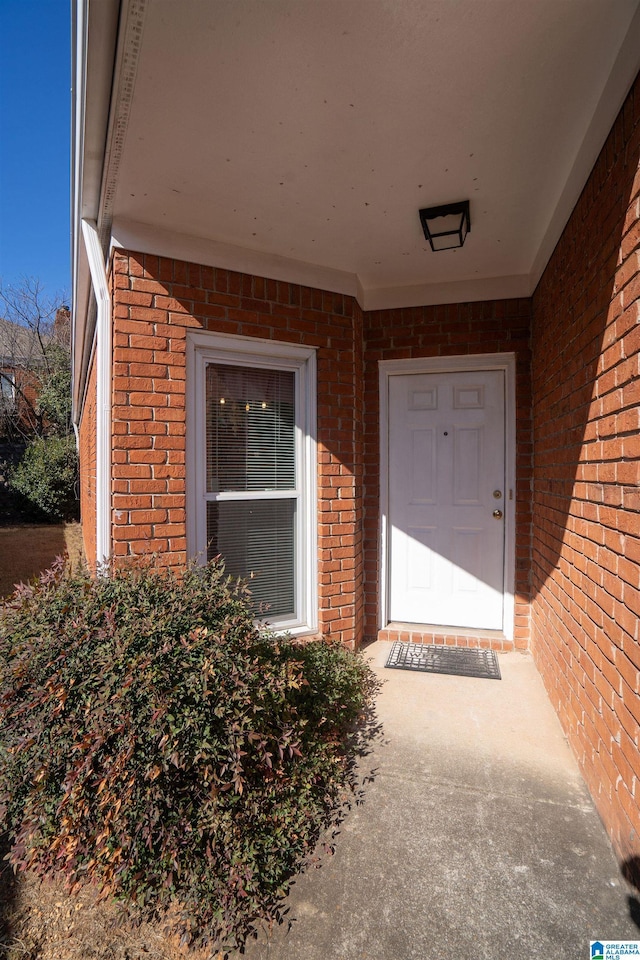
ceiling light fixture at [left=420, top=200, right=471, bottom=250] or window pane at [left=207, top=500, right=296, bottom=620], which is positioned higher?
ceiling light fixture at [left=420, top=200, right=471, bottom=250]

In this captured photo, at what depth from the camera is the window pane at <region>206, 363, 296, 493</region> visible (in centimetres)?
319

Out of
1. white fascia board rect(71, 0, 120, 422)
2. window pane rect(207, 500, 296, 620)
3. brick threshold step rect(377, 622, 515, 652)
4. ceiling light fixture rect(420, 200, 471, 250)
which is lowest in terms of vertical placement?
brick threshold step rect(377, 622, 515, 652)

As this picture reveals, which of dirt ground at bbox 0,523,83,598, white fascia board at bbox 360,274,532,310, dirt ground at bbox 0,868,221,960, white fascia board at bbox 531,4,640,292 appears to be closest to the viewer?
dirt ground at bbox 0,868,221,960

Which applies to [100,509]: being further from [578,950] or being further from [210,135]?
[578,950]

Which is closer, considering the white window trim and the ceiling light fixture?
the ceiling light fixture

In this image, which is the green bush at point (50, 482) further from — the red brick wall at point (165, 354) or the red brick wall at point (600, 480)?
the red brick wall at point (600, 480)

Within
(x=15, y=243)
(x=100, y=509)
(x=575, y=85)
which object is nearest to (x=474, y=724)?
(x=100, y=509)

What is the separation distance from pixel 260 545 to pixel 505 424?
213cm

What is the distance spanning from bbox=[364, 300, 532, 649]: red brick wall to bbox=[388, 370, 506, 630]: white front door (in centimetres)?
14

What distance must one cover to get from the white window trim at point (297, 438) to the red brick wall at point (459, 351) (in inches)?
28.9

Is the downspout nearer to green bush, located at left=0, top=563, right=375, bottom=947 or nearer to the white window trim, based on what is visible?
the white window trim

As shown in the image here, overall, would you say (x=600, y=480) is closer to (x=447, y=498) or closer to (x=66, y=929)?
(x=447, y=498)

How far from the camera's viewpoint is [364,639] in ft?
13.3

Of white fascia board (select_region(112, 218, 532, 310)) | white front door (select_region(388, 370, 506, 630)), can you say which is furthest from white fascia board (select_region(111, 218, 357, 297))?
white front door (select_region(388, 370, 506, 630))
